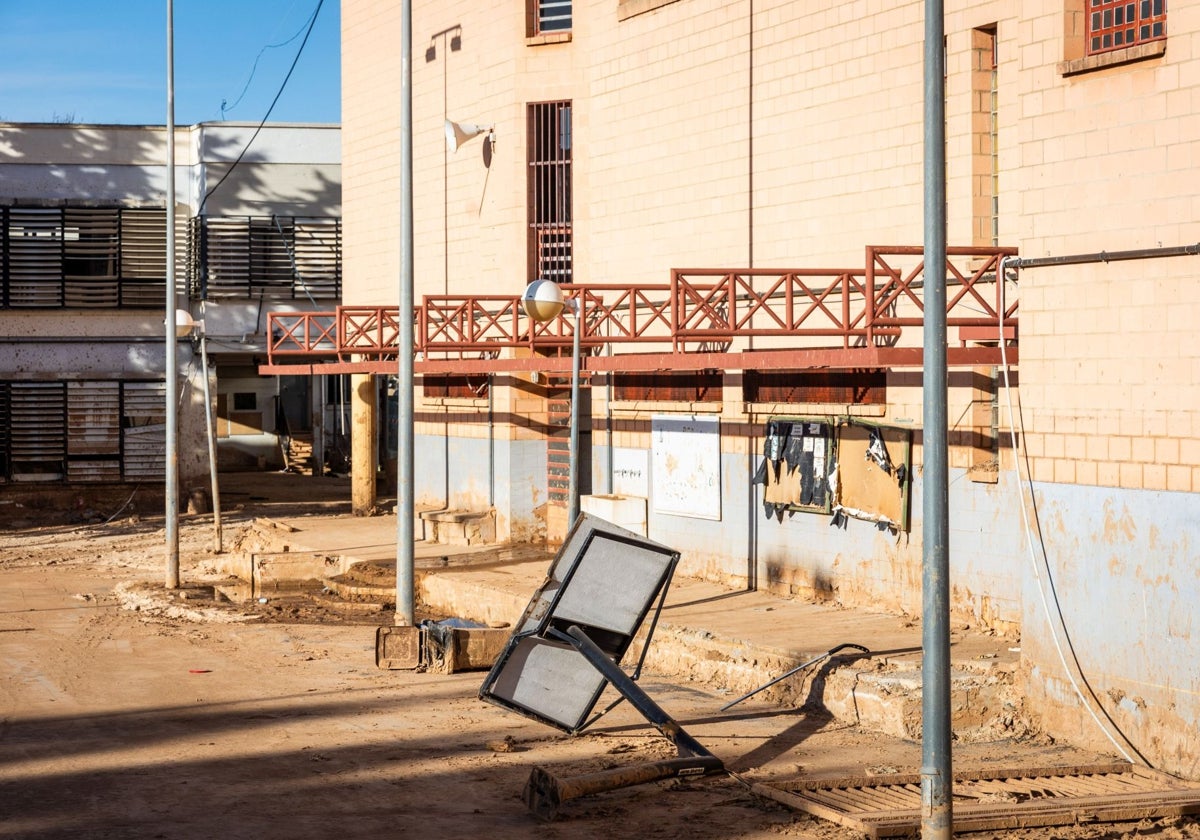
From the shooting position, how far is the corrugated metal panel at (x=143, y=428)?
33.2 meters

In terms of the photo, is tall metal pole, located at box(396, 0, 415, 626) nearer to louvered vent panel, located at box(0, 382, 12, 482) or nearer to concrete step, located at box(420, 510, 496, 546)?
concrete step, located at box(420, 510, 496, 546)

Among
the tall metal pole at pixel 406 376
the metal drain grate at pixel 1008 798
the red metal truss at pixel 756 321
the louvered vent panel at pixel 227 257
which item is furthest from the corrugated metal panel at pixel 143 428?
the metal drain grate at pixel 1008 798

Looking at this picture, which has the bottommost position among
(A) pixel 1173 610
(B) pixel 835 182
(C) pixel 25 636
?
(C) pixel 25 636

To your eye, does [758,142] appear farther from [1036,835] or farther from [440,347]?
[1036,835]

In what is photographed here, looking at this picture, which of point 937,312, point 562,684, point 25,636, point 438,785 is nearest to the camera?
point 937,312

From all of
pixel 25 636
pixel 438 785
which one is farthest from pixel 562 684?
pixel 25 636

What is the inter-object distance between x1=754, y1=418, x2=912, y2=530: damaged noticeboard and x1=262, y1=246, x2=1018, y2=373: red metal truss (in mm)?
966

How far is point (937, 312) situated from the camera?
8.34 meters

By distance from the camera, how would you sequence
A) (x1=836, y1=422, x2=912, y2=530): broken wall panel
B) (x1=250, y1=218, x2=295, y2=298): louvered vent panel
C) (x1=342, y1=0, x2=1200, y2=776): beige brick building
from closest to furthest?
(x1=342, y1=0, x2=1200, y2=776): beige brick building → (x1=836, y1=422, x2=912, y2=530): broken wall panel → (x1=250, y1=218, x2=295, y2=298): louvered vent panel

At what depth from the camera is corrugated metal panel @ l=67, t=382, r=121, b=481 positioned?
33031mm

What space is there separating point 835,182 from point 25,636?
1116 centimetres

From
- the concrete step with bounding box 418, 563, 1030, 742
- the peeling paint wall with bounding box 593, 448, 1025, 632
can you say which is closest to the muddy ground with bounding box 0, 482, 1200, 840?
the concrete step with bounding box 418, 563, 1030, 742

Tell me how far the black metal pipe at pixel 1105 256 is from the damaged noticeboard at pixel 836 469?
13.8 ft

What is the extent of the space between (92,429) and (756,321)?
63.1ft
